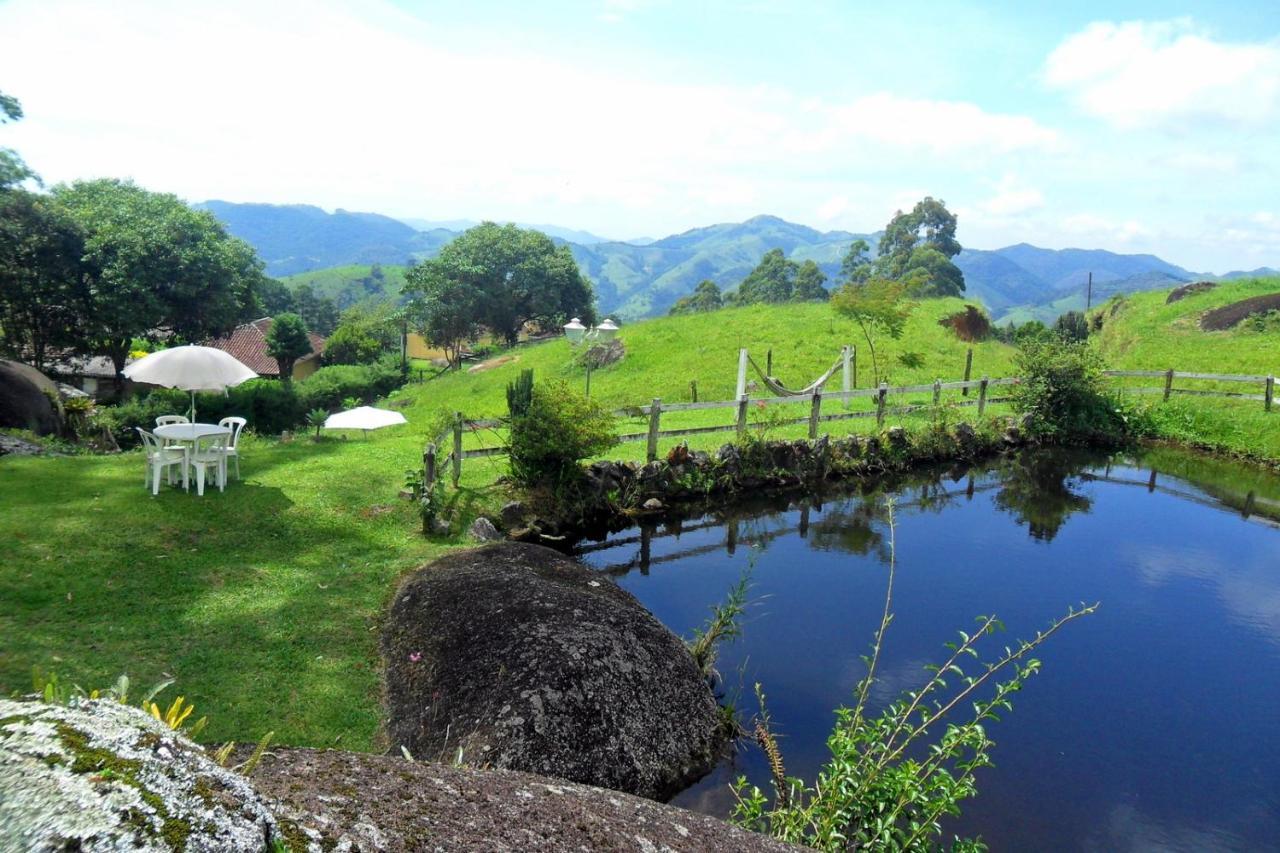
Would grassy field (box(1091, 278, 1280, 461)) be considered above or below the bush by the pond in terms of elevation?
above

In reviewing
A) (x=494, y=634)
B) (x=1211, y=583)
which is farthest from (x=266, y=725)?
(x=1211, y=583)

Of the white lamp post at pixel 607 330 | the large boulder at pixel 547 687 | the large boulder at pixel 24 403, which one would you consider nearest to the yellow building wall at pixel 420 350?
the white lamp post at pixel 607 330

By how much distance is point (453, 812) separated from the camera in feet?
10.2

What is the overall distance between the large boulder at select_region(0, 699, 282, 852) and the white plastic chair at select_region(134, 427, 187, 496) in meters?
8.32

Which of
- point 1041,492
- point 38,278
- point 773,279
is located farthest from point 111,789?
point 773,279

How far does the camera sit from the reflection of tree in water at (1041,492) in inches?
489

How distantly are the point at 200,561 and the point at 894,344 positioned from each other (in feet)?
73.5

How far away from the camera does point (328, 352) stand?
45.0 m

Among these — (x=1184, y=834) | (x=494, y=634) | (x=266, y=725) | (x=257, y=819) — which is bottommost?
(x=1184, y=834)

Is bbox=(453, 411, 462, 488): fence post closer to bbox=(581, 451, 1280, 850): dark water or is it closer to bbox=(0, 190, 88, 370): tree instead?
bbox=(581, 451, 1280, 850): dark water

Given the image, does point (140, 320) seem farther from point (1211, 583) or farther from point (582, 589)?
point (1211, 583)

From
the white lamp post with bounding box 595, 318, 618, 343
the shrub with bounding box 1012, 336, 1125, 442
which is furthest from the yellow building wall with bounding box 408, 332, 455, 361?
the shrub with bounding box 1012, 336, 1125, 442

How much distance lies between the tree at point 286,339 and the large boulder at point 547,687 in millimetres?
38324

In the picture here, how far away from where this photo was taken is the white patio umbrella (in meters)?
9.50
